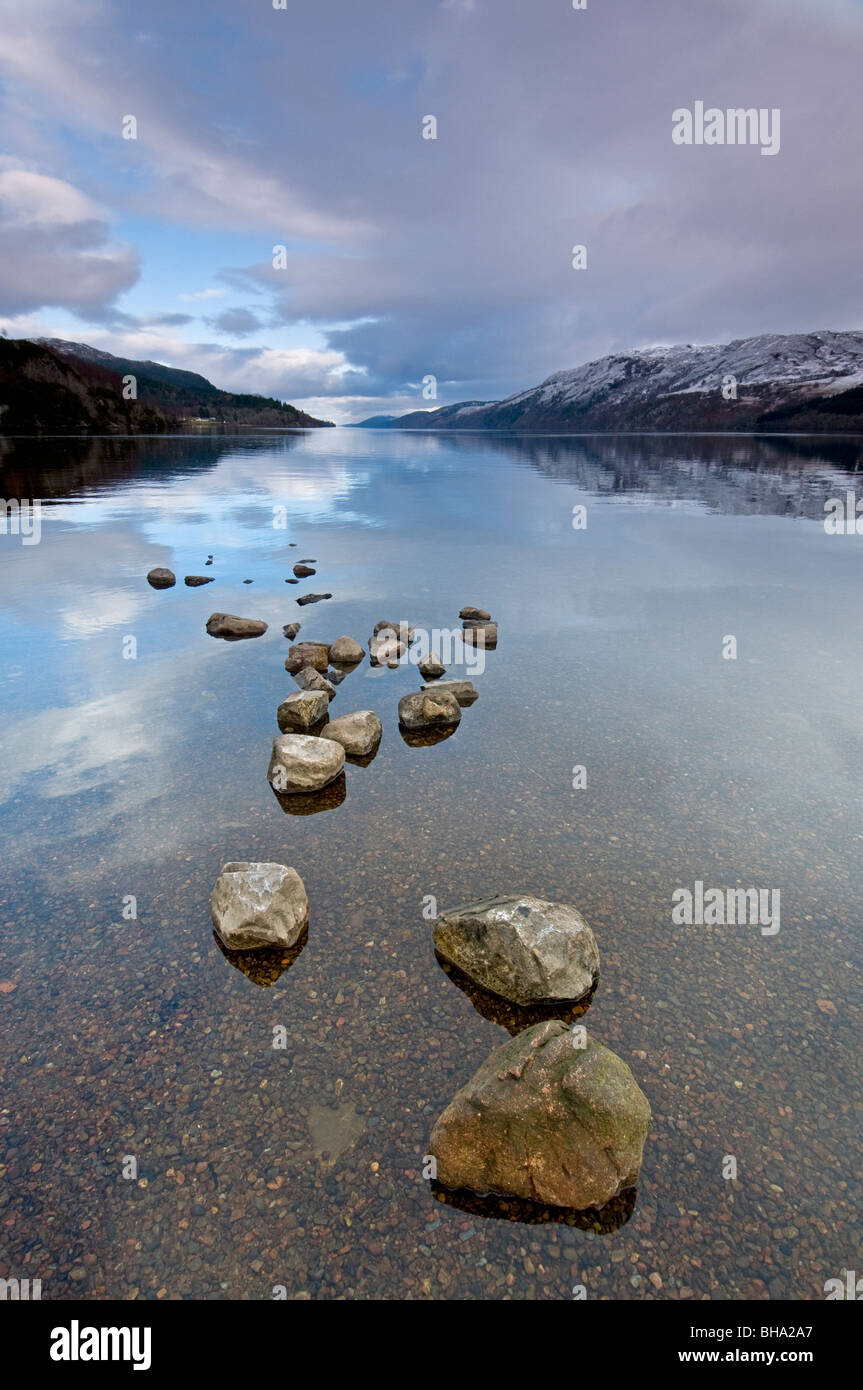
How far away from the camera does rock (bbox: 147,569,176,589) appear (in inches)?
1216

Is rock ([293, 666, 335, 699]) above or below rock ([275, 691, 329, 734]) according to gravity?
above

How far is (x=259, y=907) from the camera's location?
923 centimetres

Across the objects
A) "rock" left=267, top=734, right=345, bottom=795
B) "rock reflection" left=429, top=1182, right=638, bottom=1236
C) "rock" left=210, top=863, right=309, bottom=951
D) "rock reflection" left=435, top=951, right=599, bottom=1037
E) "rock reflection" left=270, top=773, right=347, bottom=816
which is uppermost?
"rock" left=267, top=734, right=345, bottom=795

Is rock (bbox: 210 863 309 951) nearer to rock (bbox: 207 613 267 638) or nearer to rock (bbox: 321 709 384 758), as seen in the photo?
rock (bbox: 321 709 384 758)

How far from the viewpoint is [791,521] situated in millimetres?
48562

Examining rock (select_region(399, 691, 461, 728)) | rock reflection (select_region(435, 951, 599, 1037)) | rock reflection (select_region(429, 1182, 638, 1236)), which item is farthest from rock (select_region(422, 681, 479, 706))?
rock reflection (select_region(429, 1182, 638, 1236))

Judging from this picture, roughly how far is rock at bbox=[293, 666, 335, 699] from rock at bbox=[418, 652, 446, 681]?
301 centimetres

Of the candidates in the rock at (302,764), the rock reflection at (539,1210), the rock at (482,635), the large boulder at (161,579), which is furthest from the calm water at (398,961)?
the large boulder at (161,579)

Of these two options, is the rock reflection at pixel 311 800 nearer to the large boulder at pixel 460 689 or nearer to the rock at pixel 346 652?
the large boulder at pixel 460 689

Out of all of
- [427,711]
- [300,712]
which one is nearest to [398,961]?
[427,711]

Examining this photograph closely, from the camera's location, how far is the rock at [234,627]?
2334cm

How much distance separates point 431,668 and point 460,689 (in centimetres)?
207
